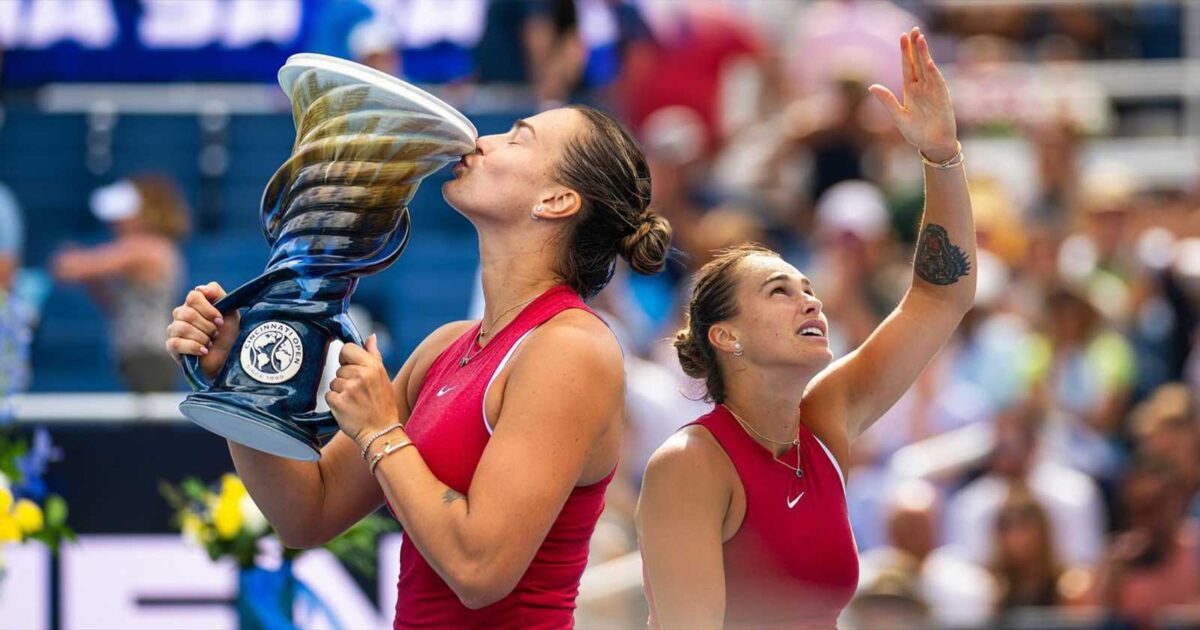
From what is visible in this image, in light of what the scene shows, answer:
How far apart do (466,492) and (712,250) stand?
9.13 feet

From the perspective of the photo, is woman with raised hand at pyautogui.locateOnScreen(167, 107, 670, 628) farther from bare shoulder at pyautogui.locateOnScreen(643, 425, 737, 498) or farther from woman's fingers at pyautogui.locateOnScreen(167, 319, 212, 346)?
bare shoulder at pyautogui.locateOnScreen(643, 425, 737, 498)

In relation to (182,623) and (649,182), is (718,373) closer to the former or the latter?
(649,182)

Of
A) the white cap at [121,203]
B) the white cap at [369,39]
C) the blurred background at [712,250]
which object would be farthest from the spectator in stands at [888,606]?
the white cap at [121,203]

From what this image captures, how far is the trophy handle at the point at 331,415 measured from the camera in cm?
267

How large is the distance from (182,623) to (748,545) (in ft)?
7.72

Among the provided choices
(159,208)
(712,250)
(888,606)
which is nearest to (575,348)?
(712,250)

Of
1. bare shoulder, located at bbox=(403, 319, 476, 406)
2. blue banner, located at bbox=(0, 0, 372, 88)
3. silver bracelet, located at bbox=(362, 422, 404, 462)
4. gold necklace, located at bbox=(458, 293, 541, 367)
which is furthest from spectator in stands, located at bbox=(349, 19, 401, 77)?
silver bracelet, located at bbox=(362, 422, 404, 462)

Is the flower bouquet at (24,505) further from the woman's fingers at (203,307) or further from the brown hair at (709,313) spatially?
the brown hair at (709,313)

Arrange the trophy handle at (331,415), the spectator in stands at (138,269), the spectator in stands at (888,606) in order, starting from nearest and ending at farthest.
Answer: the trophy handle at (331,415) < the spectator in stands at (888,606) < the spectator in stands at (138,269)

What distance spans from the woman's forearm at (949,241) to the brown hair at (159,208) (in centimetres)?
505

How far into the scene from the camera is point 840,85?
8.18m

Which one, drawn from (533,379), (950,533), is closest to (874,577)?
(950,533)

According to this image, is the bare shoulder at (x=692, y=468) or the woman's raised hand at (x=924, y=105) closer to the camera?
the bare shoulder at (x=692, y=468)

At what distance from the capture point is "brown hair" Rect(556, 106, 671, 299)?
9.09ft
